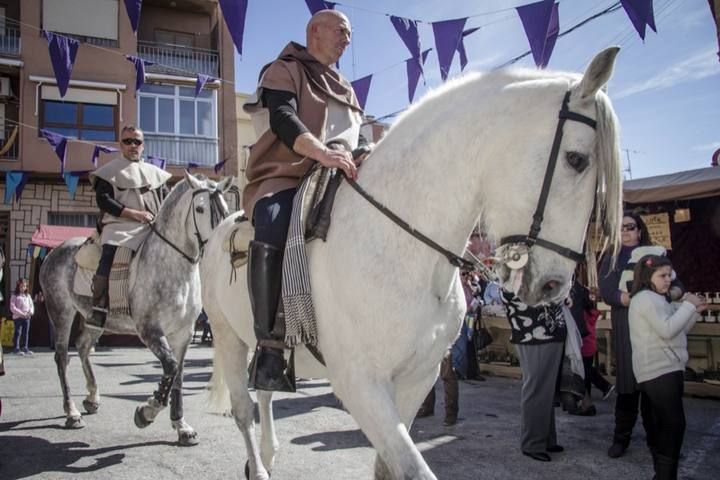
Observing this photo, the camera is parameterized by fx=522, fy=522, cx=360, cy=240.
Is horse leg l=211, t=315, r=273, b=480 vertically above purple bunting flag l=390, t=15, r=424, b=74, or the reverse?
purple bunting flag l=390, t=15, r=424, b=74

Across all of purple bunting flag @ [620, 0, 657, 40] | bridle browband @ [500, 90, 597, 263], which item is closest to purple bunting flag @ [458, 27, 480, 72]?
purple bunting flag @ [620, 0, 657, 40]

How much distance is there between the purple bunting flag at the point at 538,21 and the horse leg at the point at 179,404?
5.89 m

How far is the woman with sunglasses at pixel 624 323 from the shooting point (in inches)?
193

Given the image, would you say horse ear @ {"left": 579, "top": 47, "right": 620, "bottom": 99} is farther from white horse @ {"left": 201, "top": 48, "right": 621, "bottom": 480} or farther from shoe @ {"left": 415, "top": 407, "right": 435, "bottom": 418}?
shoe @ {"left": 415, "top": 407, "right": 435, "bottom": 418}

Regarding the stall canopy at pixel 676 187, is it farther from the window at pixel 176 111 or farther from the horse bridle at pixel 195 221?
the window at pixel 176 111

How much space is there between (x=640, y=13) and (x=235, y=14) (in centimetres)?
502

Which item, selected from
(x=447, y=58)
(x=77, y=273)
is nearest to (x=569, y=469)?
(x=77, y=273)

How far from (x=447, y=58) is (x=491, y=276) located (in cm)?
717

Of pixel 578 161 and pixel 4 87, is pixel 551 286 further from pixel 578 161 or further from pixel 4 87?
pixel 4 87

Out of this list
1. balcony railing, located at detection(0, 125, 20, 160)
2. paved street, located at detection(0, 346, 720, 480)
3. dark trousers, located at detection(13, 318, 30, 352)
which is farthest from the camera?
balcony railing, located at detection(0, 125, 20, 160)

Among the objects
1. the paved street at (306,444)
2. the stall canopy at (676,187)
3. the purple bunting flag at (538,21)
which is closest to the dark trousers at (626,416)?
the paved street at (306,444)

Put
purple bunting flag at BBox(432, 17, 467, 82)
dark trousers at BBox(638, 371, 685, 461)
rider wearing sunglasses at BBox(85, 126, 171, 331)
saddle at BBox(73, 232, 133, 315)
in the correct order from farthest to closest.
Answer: purple bunting flag at BBox(432, 17, 467, 82) → rider wearing sunglasses at BBox(85, 126, 171, 331) → saddle at BBox(73, 232, 133, 315) → dark trousers at BBox(638, 371, 685, 461)

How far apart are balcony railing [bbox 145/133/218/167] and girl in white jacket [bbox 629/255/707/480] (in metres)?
20.2

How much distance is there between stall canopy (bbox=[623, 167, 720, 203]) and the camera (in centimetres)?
714
